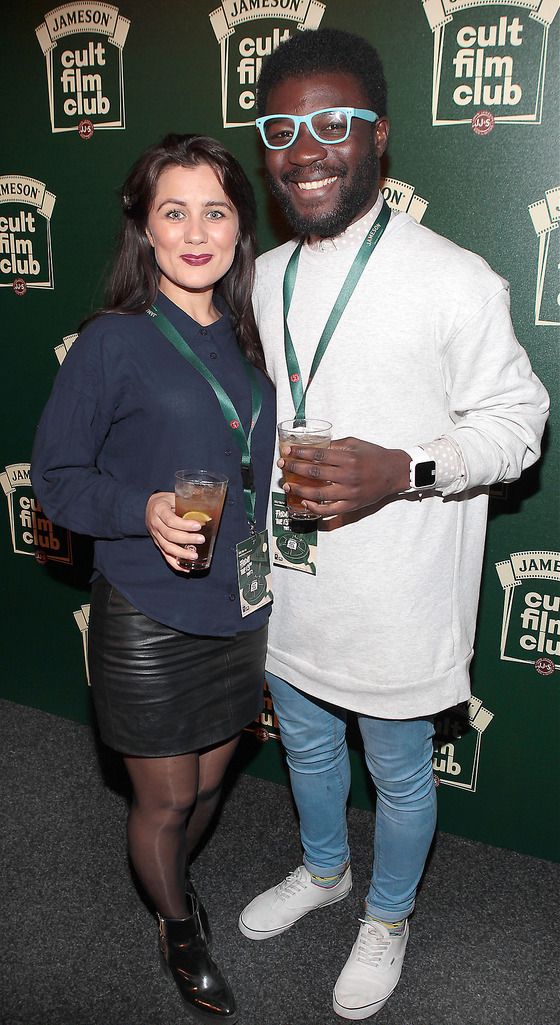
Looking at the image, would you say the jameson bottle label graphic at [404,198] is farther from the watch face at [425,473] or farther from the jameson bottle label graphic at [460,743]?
the jameson bottle label graphic at [460,743]

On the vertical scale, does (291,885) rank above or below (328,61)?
below

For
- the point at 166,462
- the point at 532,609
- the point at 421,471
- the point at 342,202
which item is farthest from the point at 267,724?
the point at 342,202

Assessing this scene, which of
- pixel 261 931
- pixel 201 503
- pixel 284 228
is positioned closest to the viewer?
pixel 201 503

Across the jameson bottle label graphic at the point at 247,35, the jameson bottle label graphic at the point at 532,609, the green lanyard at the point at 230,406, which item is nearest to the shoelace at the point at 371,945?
the jameson bottle label graphic at the point at 532,609

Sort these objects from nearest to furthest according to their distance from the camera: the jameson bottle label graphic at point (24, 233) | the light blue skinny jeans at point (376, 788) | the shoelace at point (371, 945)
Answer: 1. the light blue skinny jeans at point (376, 788)
2. the shoelace at point (371, 945)
3. the jameson bottle label graphic at point (24, 233)

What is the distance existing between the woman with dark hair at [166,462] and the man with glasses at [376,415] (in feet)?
0.32

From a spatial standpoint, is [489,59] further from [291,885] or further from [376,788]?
[291,885]

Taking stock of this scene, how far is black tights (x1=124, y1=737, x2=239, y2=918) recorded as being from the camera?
184 cm

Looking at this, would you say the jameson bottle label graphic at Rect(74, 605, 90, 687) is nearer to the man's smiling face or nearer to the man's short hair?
the man's smiling face

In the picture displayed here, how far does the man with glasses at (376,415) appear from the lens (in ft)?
5.35

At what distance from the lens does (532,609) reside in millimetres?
2342

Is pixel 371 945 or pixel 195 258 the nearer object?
pixel 195 258

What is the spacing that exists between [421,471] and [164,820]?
930 millimetres

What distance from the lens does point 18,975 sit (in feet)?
A: 6.73
